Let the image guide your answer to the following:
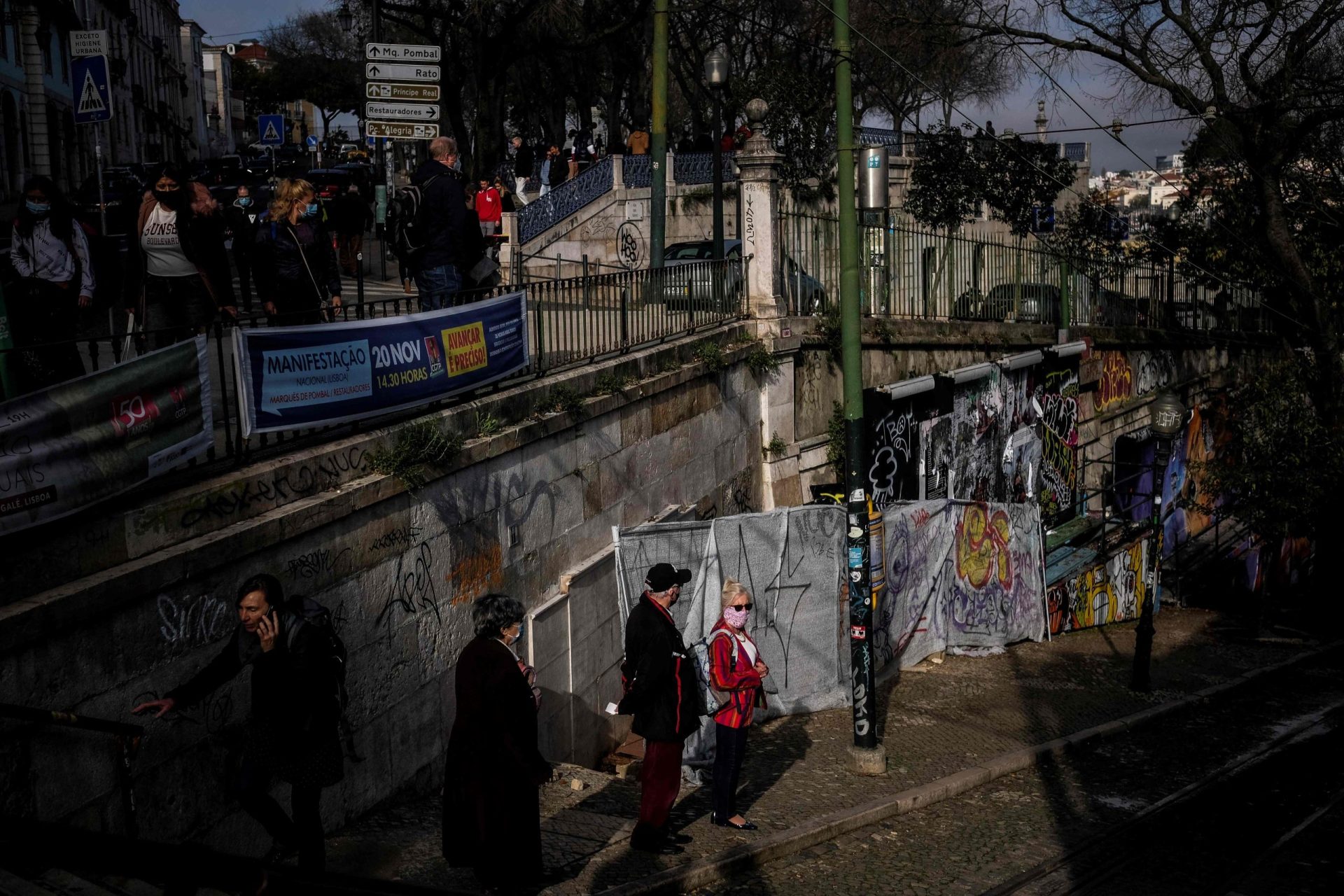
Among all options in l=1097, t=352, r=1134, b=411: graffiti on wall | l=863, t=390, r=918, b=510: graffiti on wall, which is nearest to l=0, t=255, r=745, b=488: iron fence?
l=863, t=390, r=918, b=510: graffiti on wall

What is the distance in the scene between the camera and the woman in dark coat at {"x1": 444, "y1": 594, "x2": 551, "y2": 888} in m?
6.38

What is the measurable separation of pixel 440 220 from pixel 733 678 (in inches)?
190

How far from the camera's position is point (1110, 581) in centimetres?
1972

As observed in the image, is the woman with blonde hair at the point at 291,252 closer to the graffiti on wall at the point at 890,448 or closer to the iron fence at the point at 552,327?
the iron fence at the point at 552,327

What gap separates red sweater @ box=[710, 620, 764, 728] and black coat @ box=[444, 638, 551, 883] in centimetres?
180

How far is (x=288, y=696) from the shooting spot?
6.08m

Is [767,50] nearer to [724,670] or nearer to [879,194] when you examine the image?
[879,194]

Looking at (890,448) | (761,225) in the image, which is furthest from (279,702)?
(890,448)

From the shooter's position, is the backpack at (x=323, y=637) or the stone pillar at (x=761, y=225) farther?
the stone pillar at (x=761, y=225)

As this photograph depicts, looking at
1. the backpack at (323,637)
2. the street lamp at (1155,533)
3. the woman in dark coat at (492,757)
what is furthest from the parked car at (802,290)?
the backpack at (323,637)

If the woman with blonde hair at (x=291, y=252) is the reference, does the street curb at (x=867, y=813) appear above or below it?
below

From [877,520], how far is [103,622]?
7.46m

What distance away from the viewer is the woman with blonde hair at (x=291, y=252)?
Result: 1007 centimetres

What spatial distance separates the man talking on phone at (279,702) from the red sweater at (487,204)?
35.5 ft
